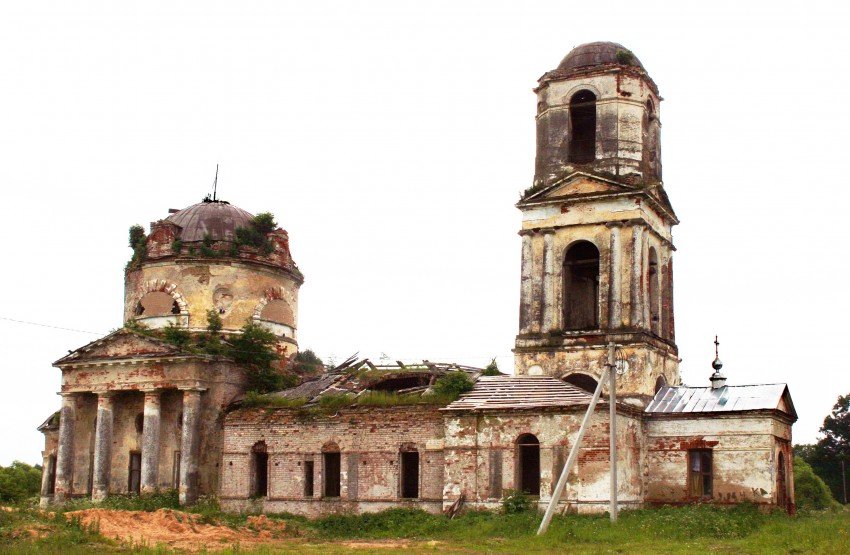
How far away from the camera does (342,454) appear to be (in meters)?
25.0

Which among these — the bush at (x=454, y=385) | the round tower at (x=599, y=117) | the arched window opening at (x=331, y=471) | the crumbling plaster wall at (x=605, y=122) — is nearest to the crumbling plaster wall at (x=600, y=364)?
the bush at (x=454, y=385)

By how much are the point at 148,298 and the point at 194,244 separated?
2097mm

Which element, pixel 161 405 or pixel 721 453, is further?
pixel 161 405

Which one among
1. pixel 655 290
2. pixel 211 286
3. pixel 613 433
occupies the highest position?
pixel 211 286

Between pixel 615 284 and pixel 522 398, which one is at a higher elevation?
pixel 615 284

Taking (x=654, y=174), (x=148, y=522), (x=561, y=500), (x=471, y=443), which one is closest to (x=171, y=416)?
(x=148, y=522)

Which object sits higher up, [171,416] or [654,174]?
[654,174]

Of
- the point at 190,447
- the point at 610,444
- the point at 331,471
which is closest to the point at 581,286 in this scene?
the point at 610,444

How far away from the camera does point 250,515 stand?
25219 millimetres

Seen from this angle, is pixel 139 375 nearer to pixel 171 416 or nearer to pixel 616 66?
pixel 171 416

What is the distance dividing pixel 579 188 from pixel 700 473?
746cm

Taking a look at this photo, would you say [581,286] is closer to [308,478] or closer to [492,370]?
[492,370]

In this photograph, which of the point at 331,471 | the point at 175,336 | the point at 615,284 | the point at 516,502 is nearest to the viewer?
the point at 516,502

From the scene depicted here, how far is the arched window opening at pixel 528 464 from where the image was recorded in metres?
22.7
